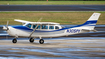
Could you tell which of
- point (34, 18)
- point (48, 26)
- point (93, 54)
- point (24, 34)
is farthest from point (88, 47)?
point (34, 18)

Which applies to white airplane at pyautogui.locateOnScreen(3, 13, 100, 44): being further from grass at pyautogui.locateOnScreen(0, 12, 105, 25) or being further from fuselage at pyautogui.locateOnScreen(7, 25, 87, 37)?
grass at pyautogui.locateOnScreen(0, 12, 105, 25)

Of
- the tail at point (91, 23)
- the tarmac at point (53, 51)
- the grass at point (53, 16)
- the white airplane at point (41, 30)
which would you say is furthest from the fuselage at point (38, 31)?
the grass at point (53, 16)

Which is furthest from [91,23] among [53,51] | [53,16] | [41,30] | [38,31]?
[53,16]

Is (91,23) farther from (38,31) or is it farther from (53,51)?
(53,51)

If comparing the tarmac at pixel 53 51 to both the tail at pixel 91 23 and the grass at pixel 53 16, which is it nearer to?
the tail at pixel 91 23

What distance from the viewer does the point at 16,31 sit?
21.2 m

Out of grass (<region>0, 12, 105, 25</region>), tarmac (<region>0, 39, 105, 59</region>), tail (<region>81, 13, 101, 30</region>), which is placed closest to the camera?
tarmac (<region>0, 39, 105, 59</region>)

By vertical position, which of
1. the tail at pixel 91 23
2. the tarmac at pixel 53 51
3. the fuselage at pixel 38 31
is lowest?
the tarmac at pixel 53 51

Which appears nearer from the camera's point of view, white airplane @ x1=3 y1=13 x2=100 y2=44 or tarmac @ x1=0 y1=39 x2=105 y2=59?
tarmac @ x1=0 y1=39 x2=105 y2=59

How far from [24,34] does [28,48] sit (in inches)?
97.9

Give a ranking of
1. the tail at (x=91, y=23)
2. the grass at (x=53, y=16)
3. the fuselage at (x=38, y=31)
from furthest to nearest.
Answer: the grass at (x=53, y=16) → the tail at (x=91, y=23) → the fuselage at (x=38, y=31)

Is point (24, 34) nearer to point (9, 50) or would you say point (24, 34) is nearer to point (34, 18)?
point (9, 50)

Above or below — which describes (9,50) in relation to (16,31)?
below

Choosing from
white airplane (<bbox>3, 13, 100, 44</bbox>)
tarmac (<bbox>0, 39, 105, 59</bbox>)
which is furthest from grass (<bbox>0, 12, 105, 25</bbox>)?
tarmac (<bbox>0, 39, 105, 59</bbox>)
